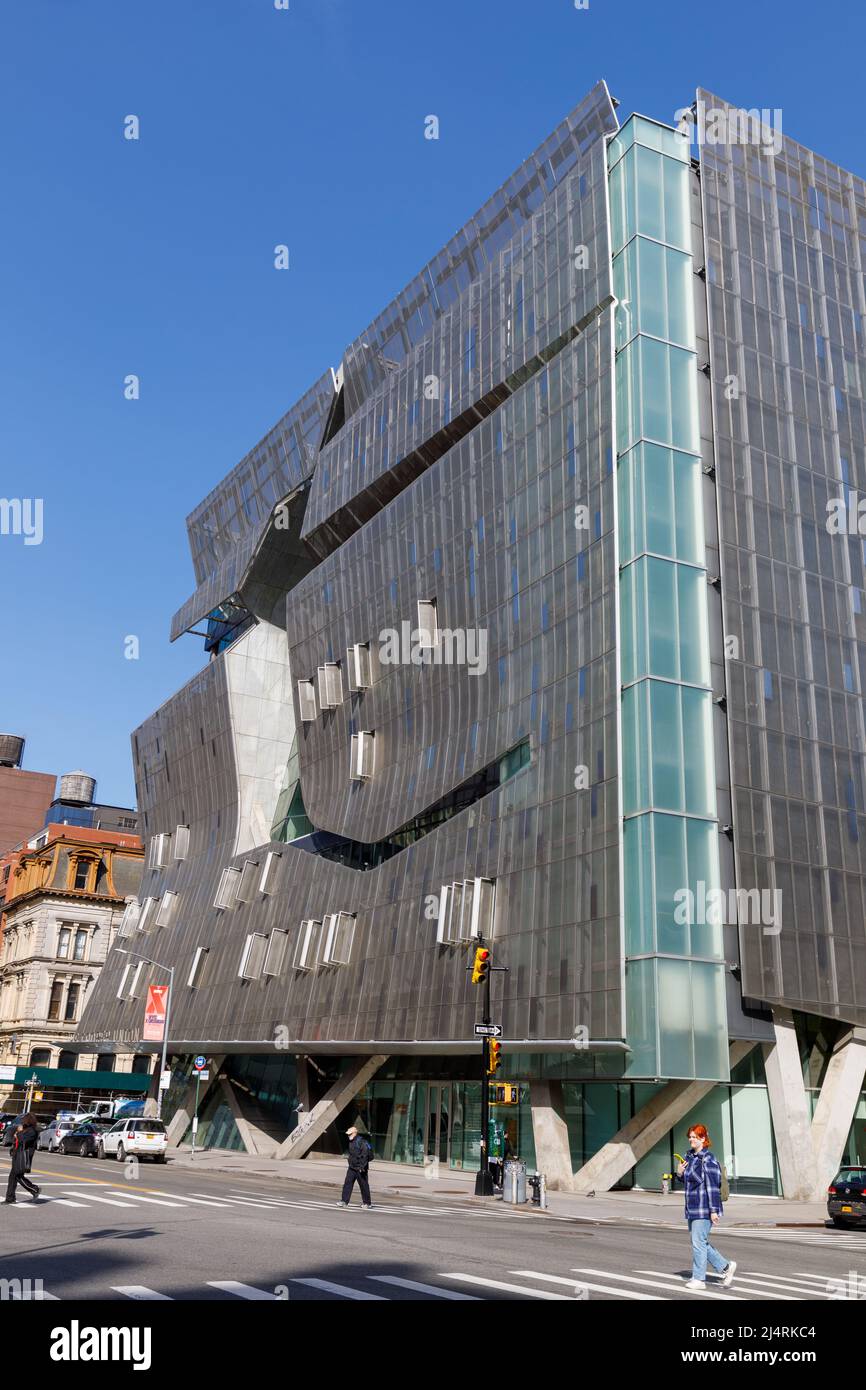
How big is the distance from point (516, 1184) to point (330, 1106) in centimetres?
2211

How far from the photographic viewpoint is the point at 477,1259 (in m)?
16.2

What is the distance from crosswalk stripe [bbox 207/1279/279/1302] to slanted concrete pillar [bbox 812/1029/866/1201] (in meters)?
29.6

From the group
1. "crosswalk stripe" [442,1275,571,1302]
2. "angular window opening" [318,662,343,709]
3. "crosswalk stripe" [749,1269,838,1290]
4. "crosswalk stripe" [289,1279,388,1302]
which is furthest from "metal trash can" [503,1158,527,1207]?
"angular window opening" [318,662,343,709]

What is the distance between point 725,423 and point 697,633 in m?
8.44

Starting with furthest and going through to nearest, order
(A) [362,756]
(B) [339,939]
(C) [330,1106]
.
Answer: (A) [362,756]
(B) [339,939]
(C) [330,1106]

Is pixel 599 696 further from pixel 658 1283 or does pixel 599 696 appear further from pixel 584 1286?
pixel 584 1286

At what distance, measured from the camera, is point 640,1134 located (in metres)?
36.8

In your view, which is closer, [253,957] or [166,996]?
[253,957]

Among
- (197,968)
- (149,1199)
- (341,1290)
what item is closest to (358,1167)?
(149,1199)

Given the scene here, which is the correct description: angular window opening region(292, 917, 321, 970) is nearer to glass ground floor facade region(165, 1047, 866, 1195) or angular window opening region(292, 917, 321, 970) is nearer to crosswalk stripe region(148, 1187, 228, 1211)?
glass ground floor facade region(165, 1047, 866, 1195)

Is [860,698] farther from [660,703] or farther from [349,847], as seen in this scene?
[349,847]
